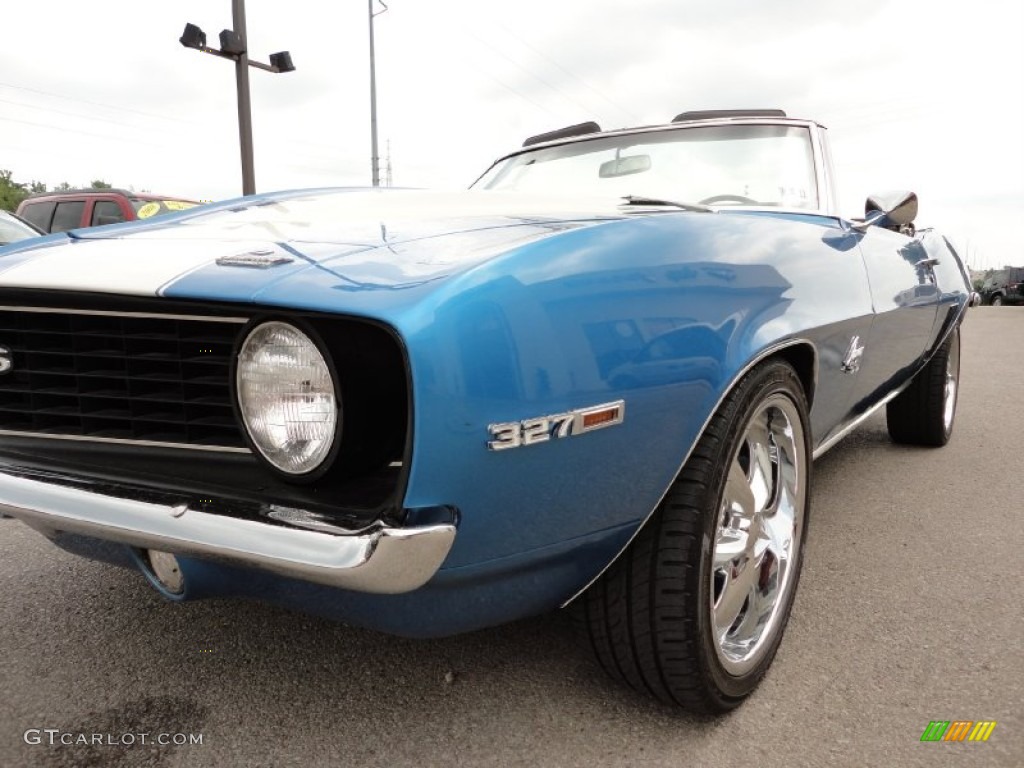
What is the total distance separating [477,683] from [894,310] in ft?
6.04

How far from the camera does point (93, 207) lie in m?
9.06

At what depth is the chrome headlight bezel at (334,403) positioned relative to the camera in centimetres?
115

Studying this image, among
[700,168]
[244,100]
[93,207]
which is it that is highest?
[244,100]

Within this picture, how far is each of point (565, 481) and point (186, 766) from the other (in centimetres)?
88

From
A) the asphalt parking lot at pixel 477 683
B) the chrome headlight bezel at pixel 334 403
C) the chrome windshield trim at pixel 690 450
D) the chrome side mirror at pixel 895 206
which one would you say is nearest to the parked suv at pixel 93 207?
the asphalt parking lot at pixel 477 683

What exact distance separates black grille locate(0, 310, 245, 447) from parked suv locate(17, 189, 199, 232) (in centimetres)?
773

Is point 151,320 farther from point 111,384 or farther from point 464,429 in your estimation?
point 464,429

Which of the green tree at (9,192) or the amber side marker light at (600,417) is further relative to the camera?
the green tree at (9,192)

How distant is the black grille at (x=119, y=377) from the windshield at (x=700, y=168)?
55.1 inches

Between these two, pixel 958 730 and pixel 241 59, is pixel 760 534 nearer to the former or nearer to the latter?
pixel 958 730

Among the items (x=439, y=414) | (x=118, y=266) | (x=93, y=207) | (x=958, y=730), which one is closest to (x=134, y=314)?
(x=118, y=266)

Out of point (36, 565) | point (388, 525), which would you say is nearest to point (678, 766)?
point (388, 525)

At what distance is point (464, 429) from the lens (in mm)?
1089

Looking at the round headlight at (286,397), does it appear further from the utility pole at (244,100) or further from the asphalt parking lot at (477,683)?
the utility pole at (244,100)
